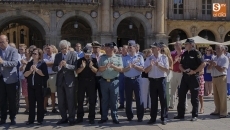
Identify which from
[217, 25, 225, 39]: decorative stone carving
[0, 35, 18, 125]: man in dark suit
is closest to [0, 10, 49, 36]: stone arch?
[217, 25, 225, 39]: decorative stone carving

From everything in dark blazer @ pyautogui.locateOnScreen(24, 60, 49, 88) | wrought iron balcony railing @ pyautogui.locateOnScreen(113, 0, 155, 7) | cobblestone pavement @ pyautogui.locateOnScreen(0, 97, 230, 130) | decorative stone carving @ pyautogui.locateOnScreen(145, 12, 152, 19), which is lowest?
cobblestone pavement @ pyautogui.locateOnScreen(0, 97, 230, 130)

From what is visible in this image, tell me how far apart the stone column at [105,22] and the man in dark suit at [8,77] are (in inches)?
649

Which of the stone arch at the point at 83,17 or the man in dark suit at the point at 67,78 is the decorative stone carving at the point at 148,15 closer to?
the stone arch at the point at 83,17

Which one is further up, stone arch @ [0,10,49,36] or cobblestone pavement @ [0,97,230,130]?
stone arch @ [0,10,49,36]

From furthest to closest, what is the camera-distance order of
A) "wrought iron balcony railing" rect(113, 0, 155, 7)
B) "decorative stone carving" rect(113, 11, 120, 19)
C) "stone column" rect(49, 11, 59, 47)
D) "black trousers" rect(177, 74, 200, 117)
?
"wrought iron balcony railing" rect(113, 0, 155, 7)
"decorative stone carving" rect(113, 11, 120, 19)
"stone column" rect(49, 11, 59, 47)
"black trousers" rect(177, 74, 200, 117)

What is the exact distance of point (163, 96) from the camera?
30.9 ft

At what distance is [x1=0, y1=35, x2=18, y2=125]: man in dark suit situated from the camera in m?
9.17

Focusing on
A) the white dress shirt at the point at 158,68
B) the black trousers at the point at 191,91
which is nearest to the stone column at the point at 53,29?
the black trousers at the point at 191,91

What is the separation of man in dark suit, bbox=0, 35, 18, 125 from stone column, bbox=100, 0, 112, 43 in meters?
16.5

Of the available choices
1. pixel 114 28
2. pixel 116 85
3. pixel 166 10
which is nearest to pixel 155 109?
pixel 116 85

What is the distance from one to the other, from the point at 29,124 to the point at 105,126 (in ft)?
6.80

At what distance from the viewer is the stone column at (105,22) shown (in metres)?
25.6

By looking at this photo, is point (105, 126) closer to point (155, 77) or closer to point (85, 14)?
point (155, 77)

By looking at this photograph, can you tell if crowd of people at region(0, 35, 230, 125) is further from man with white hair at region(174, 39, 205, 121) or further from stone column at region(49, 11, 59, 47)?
stone column at region(49, 11, 59, 47)
